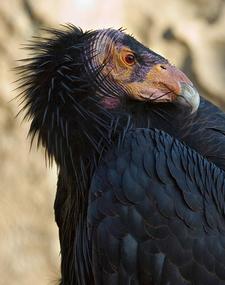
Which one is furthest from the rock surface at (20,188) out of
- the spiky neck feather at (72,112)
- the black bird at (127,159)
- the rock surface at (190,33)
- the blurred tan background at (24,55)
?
the spiky neck feather at (72,112)

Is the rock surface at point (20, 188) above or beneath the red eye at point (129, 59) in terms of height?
beneath

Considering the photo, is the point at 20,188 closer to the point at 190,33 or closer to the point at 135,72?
the point at 190,33

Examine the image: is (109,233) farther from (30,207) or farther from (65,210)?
(30,207)

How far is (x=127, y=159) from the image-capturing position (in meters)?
3.07

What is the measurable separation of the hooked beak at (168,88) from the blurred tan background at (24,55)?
2.54 metres

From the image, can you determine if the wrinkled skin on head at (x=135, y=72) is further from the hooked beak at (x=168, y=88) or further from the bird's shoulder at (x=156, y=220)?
the bird's shoulder at (x=156, y=220)

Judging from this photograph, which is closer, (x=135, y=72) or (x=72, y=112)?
(x=72, y=112)

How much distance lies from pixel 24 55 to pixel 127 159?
9.60ft

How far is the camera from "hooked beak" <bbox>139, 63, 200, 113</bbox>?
3.32 metres

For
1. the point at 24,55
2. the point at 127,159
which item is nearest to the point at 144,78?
the point at 127,159

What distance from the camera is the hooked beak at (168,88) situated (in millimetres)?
3324

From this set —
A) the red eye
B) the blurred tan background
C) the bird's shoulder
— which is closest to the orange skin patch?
the red eye

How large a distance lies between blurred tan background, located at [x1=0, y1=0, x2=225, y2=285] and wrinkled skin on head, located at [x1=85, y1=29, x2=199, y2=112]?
8.07 ft

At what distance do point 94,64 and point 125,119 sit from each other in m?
0.26
